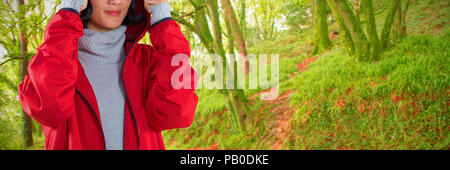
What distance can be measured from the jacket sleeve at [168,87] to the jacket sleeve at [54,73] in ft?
0.80

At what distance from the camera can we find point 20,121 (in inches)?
141

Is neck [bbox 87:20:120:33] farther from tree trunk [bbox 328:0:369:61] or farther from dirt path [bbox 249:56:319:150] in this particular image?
tree trunk [bbox 328:0:369:61]

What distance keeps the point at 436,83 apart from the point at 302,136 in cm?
148

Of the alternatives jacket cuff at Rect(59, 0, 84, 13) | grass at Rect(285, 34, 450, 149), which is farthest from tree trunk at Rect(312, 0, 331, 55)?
jacket cuff at Rect(59, 0, 84, 13)

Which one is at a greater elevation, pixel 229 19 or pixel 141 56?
pixel 229 19

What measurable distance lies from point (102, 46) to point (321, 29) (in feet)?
15.7

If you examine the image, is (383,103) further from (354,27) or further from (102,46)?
(102,46)

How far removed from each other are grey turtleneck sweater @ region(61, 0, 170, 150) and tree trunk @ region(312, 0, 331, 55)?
4520mm

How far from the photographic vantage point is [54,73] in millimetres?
716

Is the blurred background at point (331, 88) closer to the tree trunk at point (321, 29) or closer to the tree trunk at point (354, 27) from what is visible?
the tree trunk at point (354, 27)

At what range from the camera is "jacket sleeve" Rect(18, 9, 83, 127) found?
713 millimetres

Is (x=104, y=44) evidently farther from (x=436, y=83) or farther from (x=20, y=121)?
(x=20, y=121)

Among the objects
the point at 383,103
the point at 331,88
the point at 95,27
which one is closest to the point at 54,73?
the point at 95,27
